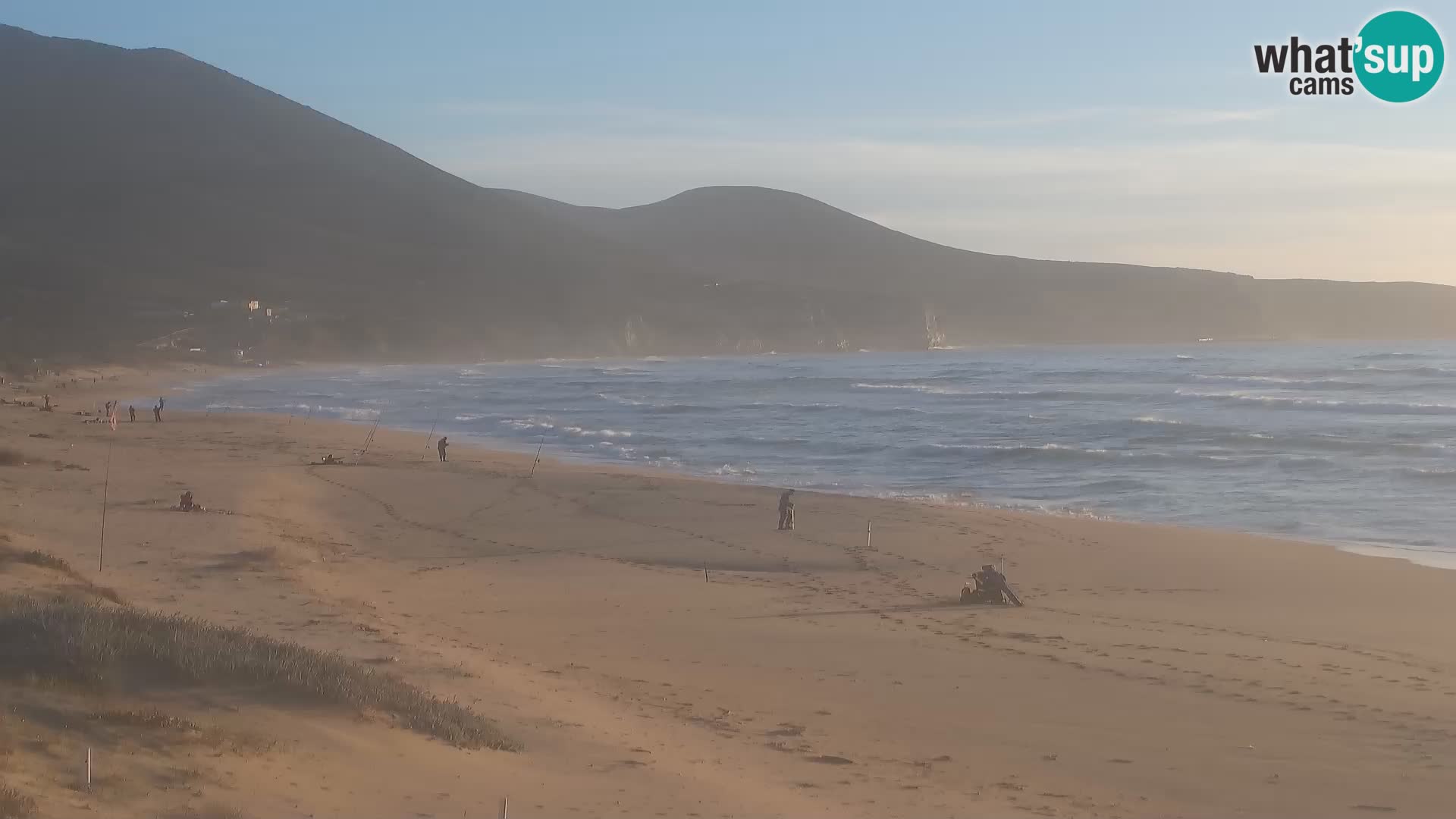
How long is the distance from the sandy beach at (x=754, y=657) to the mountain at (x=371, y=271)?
71640 millimetres

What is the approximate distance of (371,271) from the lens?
424ft

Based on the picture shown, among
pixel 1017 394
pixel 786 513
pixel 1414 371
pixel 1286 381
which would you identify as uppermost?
pixel 1414 371

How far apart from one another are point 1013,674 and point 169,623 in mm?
6632

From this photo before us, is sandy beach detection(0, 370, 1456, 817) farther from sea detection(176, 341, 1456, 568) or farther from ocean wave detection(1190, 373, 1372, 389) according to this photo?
ocean wave detection(1190, 373, 1372, 389)

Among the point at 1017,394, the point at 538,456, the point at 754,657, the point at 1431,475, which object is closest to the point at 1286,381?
the point at 1017,394

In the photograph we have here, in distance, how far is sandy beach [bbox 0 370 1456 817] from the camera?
254 inches

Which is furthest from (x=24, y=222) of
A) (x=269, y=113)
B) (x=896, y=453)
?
(x=896, y=453)

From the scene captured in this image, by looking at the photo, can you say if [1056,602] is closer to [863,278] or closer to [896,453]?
[896,453]

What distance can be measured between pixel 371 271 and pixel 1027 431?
105m

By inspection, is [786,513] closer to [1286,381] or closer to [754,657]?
[754,657]

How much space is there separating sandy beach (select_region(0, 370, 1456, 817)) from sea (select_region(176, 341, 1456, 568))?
3.85 m

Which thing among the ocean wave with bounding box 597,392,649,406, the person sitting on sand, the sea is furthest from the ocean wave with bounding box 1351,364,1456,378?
the person sitting on sand

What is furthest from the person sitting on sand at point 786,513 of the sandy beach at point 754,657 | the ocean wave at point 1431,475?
the ocean wave at point 1431,475

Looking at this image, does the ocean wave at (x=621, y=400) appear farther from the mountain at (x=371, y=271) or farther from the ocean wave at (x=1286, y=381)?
the mountain at (x=371, y=271)
